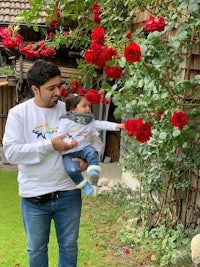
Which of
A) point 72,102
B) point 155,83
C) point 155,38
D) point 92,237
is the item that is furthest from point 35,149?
point 92,237

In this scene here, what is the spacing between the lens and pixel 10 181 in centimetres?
729

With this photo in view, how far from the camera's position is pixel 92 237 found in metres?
4.29

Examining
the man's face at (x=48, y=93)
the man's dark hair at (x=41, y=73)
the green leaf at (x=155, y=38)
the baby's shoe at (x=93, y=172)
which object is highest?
the green leaf at (x=155, y=38)

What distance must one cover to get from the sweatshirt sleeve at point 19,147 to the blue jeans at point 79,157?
0.57 feet

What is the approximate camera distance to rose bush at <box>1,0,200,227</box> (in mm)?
2227

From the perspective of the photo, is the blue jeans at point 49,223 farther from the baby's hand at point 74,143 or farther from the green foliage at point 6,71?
the green foliage at point 6,71

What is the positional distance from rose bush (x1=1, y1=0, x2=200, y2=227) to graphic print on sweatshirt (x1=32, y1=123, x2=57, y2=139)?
446 mm

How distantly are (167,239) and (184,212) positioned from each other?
50 centimetres

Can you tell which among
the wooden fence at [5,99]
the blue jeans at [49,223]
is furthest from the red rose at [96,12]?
the wooden fence at [5,99]

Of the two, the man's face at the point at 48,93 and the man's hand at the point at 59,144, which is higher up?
the man's face at the point at 48,93

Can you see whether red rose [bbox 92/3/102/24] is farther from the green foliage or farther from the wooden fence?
the wooden fence

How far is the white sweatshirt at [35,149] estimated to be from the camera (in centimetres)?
221

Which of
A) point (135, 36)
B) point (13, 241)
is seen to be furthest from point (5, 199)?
point (135, 36)

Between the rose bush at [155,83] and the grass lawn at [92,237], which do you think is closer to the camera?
the rose bush at [155,83]
